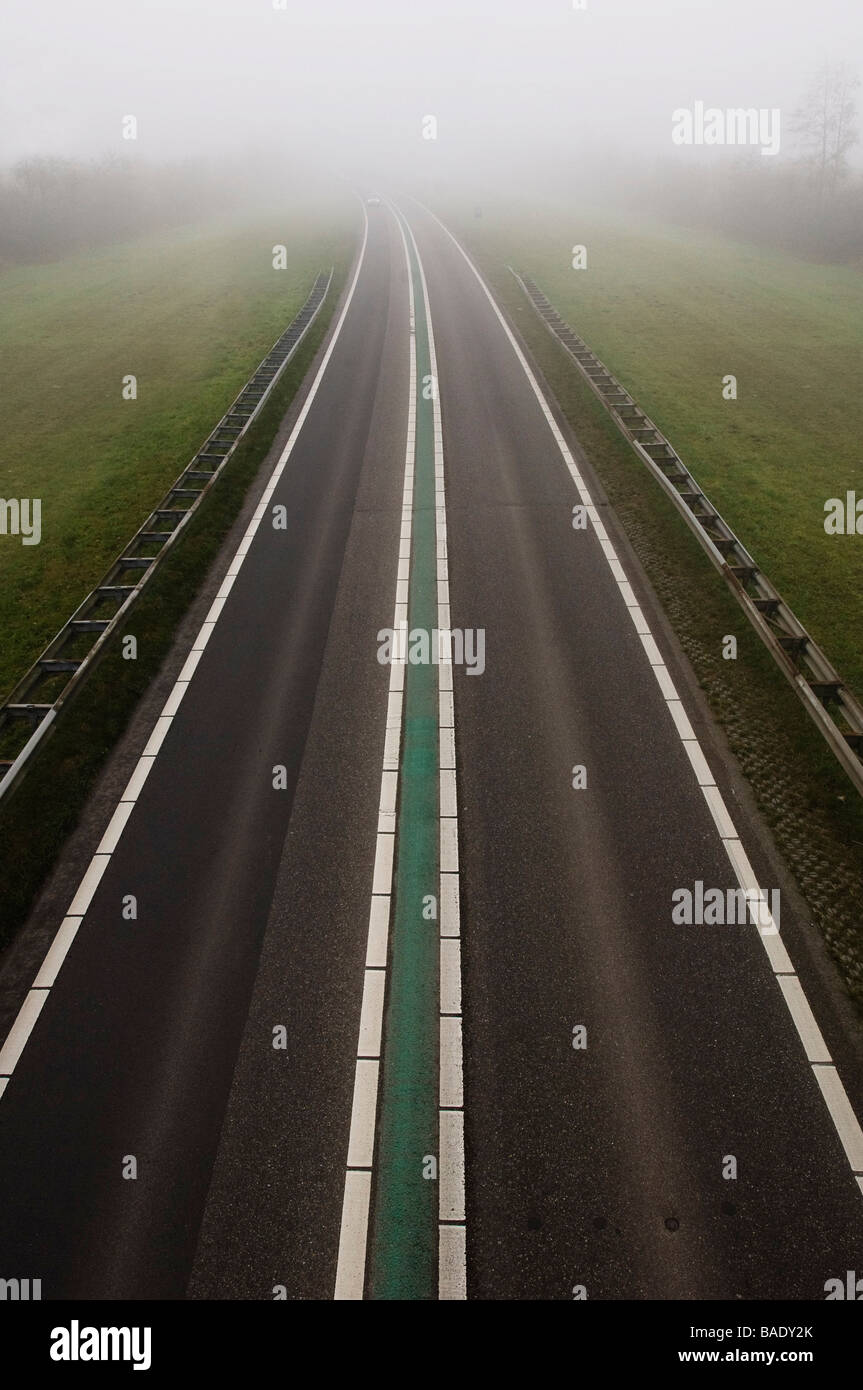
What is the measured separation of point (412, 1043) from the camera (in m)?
7.45

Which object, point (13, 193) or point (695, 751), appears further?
point (13, 193)

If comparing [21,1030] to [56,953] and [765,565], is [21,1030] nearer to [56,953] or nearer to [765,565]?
[56,953]

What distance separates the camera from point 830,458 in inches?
855

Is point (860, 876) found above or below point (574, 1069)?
above

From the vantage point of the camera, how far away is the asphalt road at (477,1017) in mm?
6125

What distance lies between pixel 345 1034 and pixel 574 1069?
2.32 m

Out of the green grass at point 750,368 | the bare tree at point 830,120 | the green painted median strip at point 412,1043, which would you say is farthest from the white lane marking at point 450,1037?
the bare tree at point 830,120

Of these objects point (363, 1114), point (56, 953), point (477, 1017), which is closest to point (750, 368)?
point (477, 1017)

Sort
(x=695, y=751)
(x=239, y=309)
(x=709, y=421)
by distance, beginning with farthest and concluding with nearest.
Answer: (x=239, y=309), (x=709, y=421), (x=695, y=751)

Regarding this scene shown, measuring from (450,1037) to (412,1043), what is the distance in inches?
A: 15.5

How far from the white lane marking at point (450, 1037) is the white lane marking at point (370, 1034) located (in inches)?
25.1

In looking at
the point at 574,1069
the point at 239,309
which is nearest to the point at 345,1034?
the point at 574,1069

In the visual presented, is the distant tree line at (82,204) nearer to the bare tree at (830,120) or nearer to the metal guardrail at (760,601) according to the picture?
the metal guardrail at (760,601)
